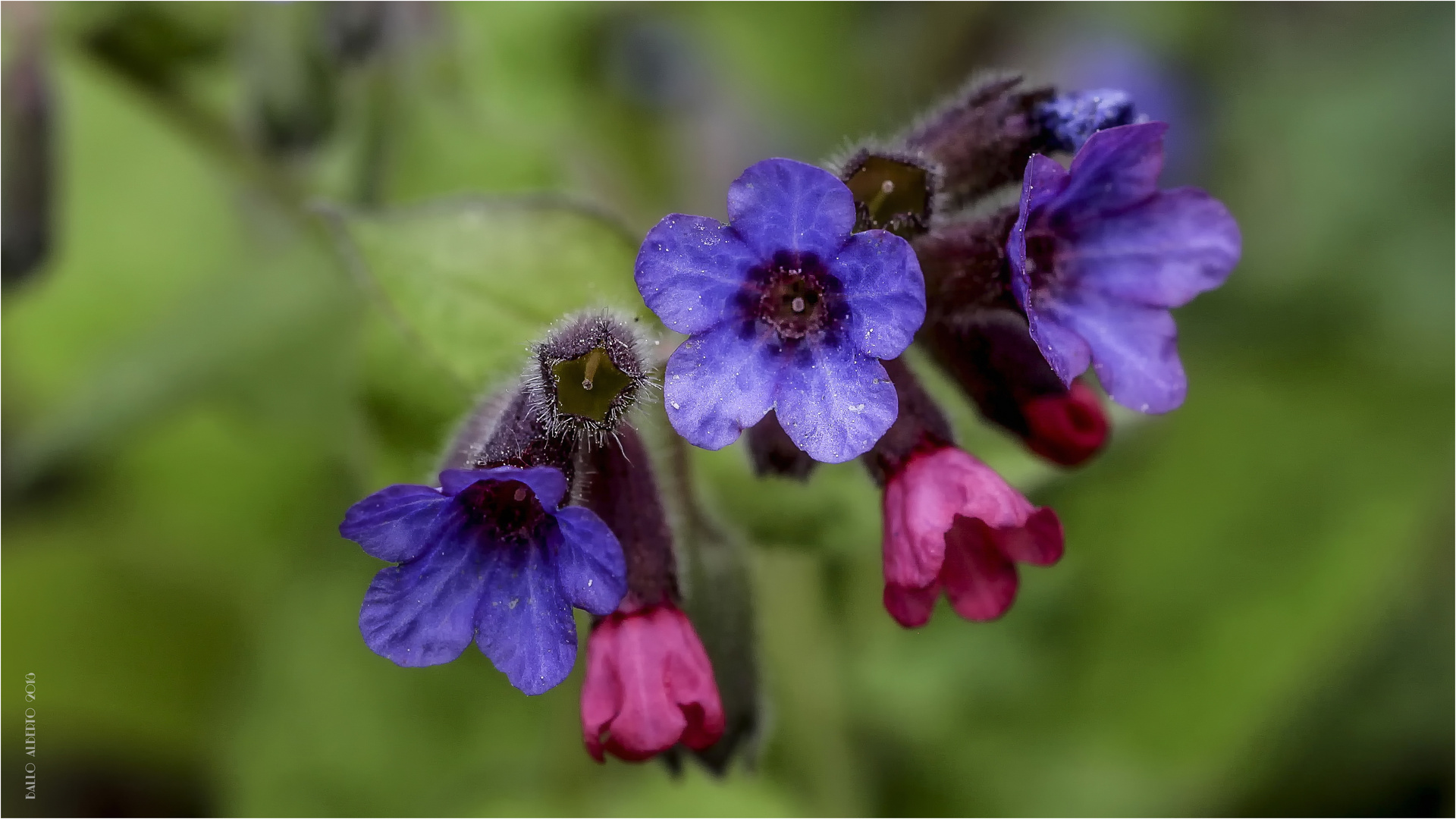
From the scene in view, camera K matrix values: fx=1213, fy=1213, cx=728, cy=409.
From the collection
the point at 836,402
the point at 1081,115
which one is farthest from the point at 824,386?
the point at 1081,115

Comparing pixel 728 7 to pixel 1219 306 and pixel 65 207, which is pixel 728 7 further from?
pixel 65 207

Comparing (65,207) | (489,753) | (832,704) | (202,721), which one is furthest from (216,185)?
(832,704)

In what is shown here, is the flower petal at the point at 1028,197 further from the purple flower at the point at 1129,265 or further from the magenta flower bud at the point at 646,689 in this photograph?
the magenta flower bud at the point at 646,689

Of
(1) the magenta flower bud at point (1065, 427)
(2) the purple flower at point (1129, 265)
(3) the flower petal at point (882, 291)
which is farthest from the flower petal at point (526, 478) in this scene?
(1) the magenta flower bud at point (1065, 427)

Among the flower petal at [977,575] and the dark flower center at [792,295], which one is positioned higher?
the dark flower center at [792,295]

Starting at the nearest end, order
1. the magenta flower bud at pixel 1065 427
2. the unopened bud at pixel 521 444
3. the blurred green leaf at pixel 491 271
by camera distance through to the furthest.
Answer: the unopened bud at pixel 521 444, the magenta flower bud at pixel 1065 427, the blurred green leaf at pixel 491 271

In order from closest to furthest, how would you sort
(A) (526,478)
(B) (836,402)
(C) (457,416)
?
(A) (526,478)
(B) (836,402)
(C) (457,416)

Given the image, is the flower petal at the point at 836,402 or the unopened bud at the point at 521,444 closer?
the flower petal at the point at 836,402

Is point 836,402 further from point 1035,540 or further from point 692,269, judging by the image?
point 1035,540
